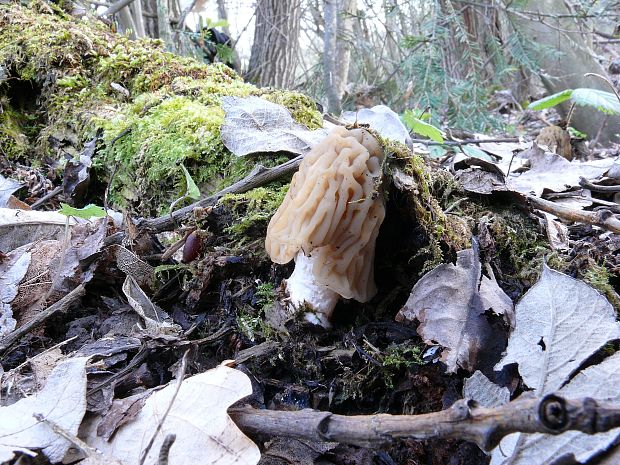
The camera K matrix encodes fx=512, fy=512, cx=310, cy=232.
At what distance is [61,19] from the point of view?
4035mm

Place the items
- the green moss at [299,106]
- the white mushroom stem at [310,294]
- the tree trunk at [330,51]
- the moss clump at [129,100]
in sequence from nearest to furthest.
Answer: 1. the white mushroom stem at [310,294]
2. the moss clump at [129,100]
3. the green moss at [299,106]
4. the tree trunk at [330,51]

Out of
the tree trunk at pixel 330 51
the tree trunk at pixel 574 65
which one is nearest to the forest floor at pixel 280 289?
the tree trunk at pixel 330 51

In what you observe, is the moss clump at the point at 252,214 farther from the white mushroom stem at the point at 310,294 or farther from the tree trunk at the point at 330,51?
the tree trunk at the point at 330,51

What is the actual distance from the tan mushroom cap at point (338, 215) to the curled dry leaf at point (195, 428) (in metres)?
0.55

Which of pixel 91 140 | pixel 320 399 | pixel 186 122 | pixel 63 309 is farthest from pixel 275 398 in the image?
pixel 91 140

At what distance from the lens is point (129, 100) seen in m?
3.37

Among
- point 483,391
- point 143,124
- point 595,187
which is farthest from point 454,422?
point 143,124

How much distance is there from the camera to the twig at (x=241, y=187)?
2283mm

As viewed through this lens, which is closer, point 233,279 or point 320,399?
point 320,399

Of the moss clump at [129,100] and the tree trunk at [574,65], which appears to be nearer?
the moss clump at [129,100]

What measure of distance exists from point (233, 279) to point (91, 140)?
5.30 ft

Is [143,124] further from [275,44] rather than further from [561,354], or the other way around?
[275,44]

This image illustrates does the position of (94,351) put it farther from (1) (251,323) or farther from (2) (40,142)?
(2) (40,142)

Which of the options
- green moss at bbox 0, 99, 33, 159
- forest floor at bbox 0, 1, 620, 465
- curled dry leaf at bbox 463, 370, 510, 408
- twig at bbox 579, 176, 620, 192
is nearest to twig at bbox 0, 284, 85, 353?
forest floor at bbox 0, 1, 620, 465
